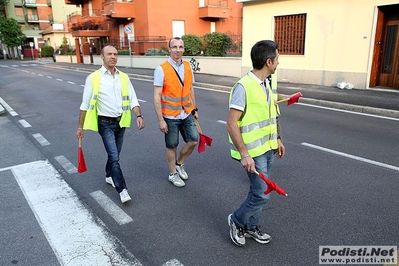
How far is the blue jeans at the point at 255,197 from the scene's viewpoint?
288 centimetres

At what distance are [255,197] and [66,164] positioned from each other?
3.75m

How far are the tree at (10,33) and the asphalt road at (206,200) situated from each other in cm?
5842

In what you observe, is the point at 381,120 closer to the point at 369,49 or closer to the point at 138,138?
the point at 369,49

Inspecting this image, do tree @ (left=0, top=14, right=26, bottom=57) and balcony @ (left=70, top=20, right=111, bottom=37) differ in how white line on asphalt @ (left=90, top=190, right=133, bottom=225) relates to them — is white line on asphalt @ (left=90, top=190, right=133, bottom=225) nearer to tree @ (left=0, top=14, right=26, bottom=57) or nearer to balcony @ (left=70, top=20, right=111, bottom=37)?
balcony @ (left=70, top=20, right=111, bottom=37)

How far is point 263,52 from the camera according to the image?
2.66 meters

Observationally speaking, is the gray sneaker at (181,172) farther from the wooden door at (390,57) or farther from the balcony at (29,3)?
the balcony at (29,3)

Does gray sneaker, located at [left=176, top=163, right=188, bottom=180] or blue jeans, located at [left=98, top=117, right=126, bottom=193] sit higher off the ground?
blue jeans, located at [left=98, top=117, right=126, bottom=193]

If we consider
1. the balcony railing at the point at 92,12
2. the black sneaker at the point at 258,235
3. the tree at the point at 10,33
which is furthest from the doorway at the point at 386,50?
the tree at the point at 10,33

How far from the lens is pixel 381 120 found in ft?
27.0

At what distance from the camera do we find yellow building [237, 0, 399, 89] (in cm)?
1201

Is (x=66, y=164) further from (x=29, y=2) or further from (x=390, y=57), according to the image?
(x=29, y=2)

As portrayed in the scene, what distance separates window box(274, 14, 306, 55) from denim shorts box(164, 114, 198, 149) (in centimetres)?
1147

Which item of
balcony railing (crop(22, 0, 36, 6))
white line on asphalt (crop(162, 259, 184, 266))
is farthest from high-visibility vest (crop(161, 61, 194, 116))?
balcony railing (crop(22, 0, 36, 6))

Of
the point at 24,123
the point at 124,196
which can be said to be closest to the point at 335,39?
the point at 24,123
